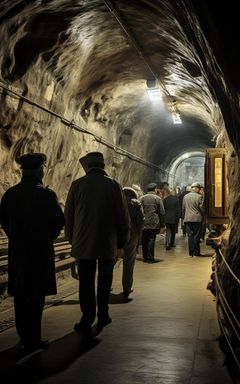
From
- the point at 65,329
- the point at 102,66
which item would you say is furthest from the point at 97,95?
the point at 65,329

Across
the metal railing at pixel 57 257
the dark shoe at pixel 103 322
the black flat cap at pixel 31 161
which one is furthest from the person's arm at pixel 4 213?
the metal railing at pixel 57 257

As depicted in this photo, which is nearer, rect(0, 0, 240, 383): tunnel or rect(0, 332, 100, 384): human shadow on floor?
rect(0, 332, 100, 384): human shadow on floor

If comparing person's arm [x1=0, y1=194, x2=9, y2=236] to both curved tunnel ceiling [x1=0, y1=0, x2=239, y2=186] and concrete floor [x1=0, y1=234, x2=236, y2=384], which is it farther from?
curved tunnel ceiling [x1=0, y1=0, x2=239, y2=186]

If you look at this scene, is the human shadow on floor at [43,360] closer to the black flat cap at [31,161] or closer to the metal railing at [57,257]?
the black flat cap at [31,161]

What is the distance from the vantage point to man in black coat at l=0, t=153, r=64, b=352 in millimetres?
4180

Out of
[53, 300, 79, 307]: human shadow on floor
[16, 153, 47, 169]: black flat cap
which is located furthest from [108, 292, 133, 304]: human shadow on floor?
[16, 153, 47, 169]: black flat cap

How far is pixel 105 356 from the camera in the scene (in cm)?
414

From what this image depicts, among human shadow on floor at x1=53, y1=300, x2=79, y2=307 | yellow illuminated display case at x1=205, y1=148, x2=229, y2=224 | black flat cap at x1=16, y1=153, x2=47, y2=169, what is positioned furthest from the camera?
yellow illuminated display case at x1=205, y1=148, x2=229, y2=224

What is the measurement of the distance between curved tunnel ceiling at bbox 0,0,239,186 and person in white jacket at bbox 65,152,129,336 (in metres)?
1.78

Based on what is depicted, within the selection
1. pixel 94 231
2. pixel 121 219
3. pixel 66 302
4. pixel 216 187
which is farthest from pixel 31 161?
pixel 216 187

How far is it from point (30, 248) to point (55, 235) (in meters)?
0.31

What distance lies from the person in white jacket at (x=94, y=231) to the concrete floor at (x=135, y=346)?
1.16 feet

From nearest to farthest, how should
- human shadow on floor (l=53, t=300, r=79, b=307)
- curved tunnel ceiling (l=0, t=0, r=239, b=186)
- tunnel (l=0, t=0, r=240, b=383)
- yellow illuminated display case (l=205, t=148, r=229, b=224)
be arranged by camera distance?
tunnel (l=0, t=0, r=240, b=383) < curved tunnel ceiling (l=0, t=0, r=239, b=186) < human shadow on floor (l=53, t=300, r=79, b=307) < yellow illuminated display case (l=205, t=148, r=229, b=224)

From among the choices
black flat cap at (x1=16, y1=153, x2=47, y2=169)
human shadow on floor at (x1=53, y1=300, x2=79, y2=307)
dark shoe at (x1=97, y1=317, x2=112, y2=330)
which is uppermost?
black flat cap at (x1=16, y1=153, x2=47, y2=169)
